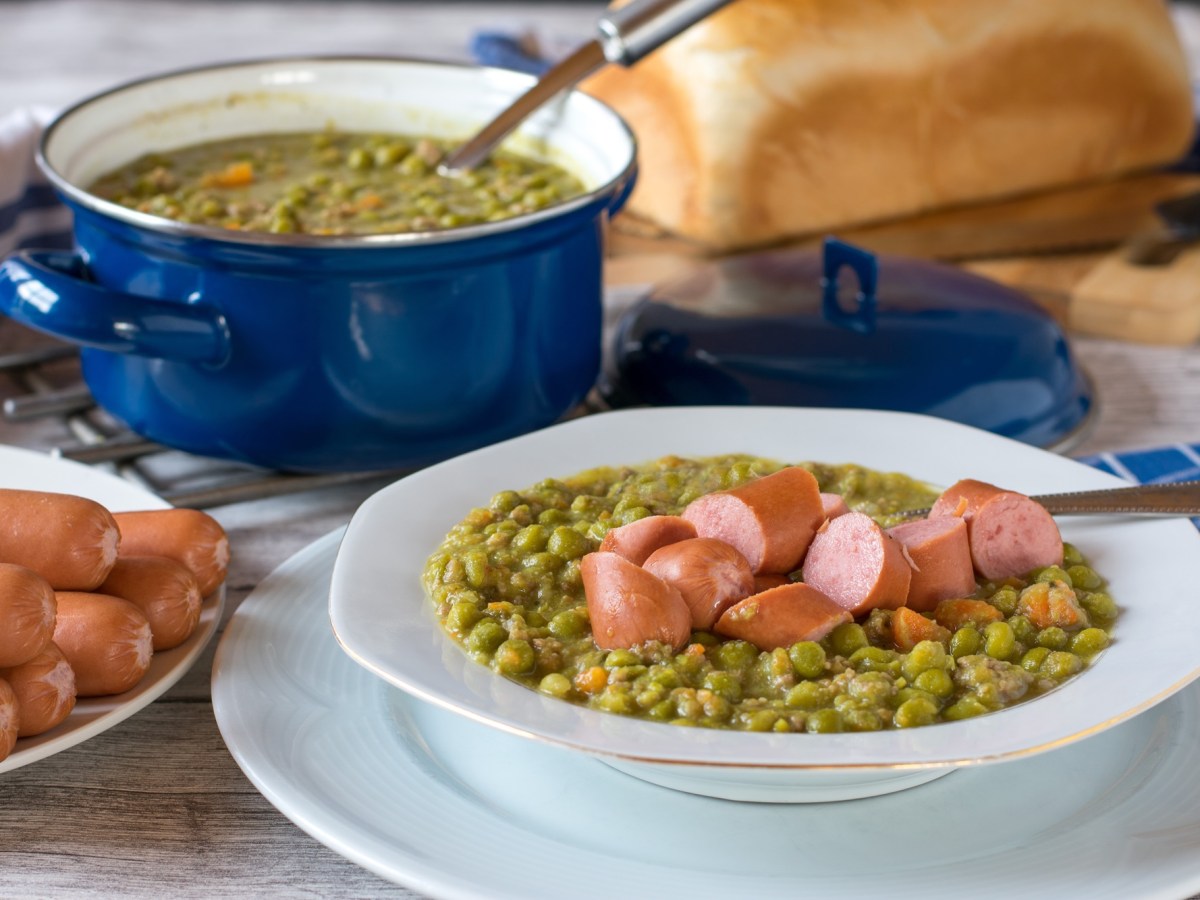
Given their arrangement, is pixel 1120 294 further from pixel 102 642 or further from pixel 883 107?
pixel 102 642

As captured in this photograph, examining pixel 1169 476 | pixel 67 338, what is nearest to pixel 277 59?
pixel 67 338

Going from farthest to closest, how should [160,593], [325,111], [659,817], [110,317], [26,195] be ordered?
[26,195]
[325,111]
[110,317]
[160,593]
[659,817]

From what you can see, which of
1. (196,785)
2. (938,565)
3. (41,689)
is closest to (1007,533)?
(938,565)

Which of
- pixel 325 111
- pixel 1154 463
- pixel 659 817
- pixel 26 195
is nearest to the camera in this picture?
pixel 659 817

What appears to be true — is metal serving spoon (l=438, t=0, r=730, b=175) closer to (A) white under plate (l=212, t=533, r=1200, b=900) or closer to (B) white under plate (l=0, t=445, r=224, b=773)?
(B) white under plate (l=0, t=445, r=224, b=773)

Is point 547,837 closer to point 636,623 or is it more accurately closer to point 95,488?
point 636,623

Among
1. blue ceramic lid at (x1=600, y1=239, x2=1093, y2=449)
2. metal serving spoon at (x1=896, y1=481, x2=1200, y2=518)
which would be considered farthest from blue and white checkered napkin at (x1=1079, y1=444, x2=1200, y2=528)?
metal serving spoon at (x1=896, y1=481, x2=1200, y2=518)

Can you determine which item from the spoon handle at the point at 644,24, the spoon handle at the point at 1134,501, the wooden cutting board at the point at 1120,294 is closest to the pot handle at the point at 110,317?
the spoon handle at the point at 644,24
